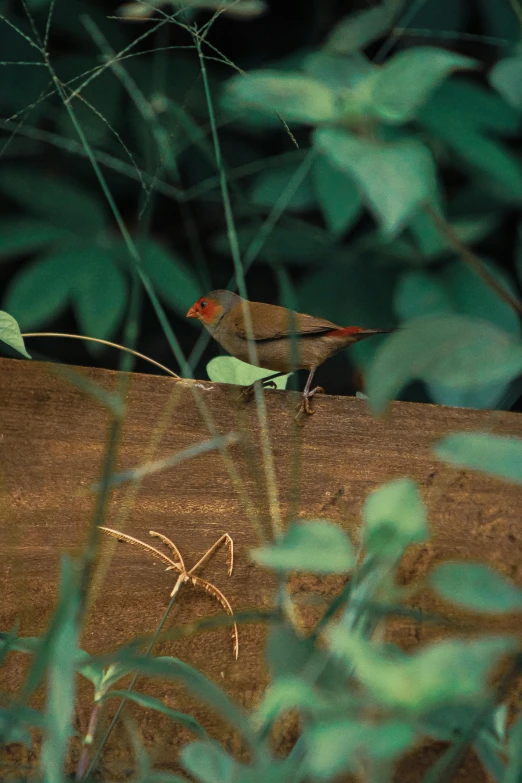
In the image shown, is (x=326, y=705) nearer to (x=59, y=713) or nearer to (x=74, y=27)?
(x=59, y=713)

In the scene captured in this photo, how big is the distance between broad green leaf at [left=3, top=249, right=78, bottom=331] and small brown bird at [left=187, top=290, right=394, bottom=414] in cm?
31

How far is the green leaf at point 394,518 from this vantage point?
32cm

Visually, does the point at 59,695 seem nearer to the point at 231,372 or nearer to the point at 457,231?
the point at 231,372

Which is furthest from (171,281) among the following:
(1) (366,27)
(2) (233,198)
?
(1) (366,27)


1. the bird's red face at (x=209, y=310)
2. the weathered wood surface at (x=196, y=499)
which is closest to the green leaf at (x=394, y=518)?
the weathered wood surface at (x=196, y=499)

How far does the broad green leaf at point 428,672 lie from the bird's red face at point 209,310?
2.96 feet

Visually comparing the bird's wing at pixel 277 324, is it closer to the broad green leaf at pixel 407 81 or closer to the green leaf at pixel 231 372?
the green leaf at pixel 231 372

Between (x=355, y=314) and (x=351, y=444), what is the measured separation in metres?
0.85

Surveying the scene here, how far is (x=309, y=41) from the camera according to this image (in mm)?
1764

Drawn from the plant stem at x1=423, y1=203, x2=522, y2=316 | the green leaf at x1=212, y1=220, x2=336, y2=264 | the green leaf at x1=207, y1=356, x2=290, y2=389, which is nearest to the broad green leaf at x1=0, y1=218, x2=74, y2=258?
the green leaf at x1=212, y1=220, x2=336, y2=264

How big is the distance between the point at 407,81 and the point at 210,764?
0.26 meters

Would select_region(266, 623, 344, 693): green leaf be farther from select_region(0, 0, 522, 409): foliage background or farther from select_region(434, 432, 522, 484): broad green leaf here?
select_region(0, 0, 522, 409): foliage background

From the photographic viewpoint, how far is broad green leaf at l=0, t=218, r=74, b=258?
1.47 meters

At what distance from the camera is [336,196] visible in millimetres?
1394
